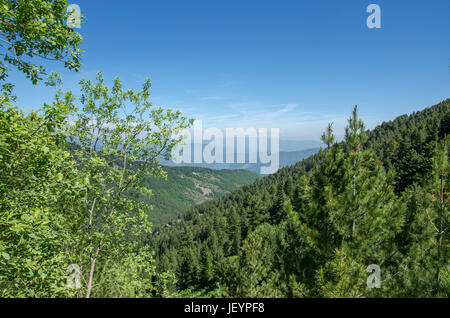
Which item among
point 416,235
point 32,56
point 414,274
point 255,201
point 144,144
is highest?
point 32,56

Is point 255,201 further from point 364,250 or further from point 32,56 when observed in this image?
point 32,56

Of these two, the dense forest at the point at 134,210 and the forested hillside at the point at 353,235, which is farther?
the forested hillside at the point at 353,235

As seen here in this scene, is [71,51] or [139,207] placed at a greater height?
[71,51]

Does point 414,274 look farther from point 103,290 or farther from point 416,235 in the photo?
point 103,290

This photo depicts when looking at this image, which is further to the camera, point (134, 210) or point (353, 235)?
point (134, 210)

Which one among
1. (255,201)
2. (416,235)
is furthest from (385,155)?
(416,235)

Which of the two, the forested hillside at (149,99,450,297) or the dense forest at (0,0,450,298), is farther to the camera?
the forested hillside at (149,99,450,297)

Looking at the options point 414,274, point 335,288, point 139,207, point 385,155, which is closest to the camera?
point 335,288
